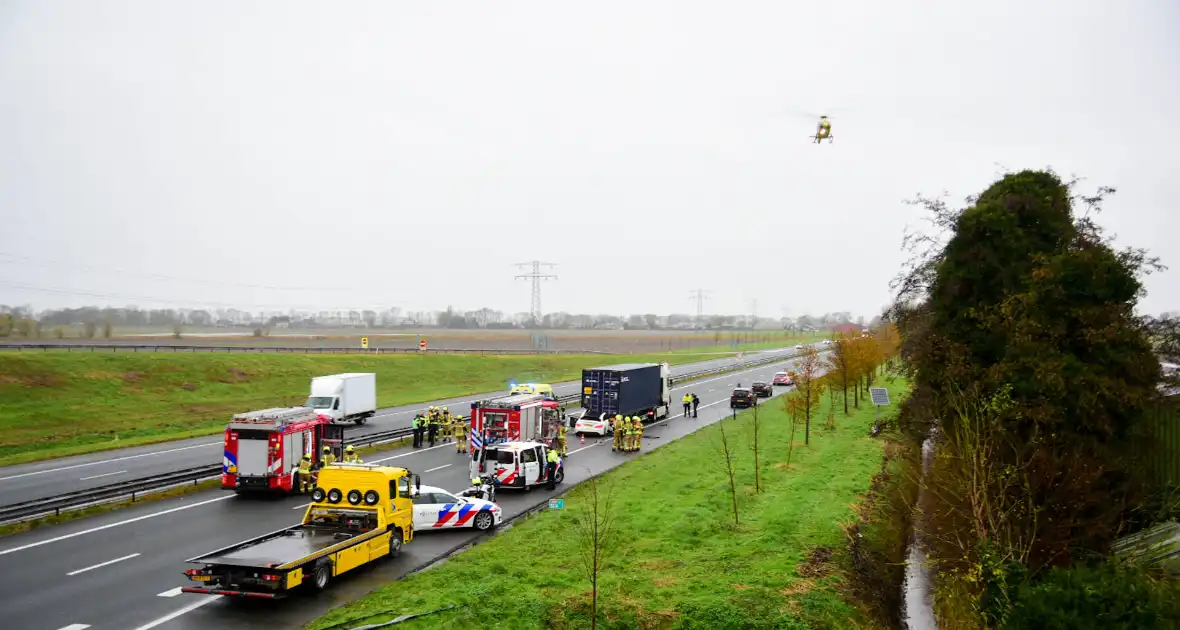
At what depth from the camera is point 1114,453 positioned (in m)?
19.9

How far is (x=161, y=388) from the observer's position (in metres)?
59.1

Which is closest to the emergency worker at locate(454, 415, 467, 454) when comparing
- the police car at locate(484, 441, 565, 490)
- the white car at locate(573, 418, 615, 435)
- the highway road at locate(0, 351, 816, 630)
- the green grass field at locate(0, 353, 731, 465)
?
the highway road at locate(0, 351, 816, 630)

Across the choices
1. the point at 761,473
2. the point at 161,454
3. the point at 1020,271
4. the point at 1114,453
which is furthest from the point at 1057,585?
the point at 161,454

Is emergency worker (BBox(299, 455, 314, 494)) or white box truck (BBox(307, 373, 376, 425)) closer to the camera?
emergency worker (BBox(299, 455, 314, 494))

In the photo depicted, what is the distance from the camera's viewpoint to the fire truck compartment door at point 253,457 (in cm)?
2630

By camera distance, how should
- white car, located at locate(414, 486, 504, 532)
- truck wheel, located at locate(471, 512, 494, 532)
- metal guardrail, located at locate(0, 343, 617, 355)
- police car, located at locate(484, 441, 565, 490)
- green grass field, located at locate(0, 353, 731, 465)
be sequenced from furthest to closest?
metal guardrail, located at locate(0, 343, 617, 355), green grass field, located at locate(0, 353, 731, 465), police car, located at locate(484, 441, 565, 490), truck wheel, located at locate(471, 512, 494, 532), white car, located at locate(414, 486, 504, 532)

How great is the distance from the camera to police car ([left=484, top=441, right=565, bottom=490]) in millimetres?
27953

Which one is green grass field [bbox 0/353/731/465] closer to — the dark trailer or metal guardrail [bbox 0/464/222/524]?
metal guardrail [bbox 0/464/222/524]

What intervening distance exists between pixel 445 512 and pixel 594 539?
27.8 ft

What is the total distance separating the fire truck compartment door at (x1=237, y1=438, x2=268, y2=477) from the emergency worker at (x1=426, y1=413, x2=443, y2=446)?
13549mm

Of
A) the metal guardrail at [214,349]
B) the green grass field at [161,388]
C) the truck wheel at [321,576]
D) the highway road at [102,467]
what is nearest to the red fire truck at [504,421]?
the highway road at [102,467]

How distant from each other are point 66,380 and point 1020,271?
56.7 m

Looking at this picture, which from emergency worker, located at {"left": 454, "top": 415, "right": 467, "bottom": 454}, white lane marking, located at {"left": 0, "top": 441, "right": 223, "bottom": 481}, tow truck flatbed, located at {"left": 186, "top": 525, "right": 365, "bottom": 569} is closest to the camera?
tow truck flatbed, located at {"left": 186, "top": 525, "right": 365, "bottom": 569}

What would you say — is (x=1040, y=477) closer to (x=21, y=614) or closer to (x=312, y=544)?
(x=312, y=544)
